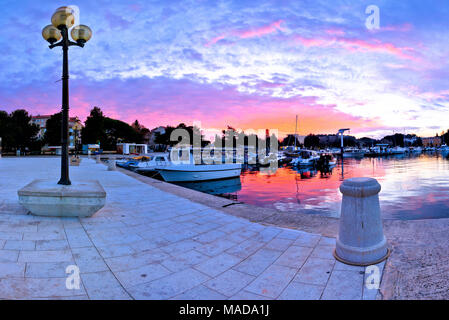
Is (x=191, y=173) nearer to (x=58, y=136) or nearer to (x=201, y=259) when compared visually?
(x=201, y=259)

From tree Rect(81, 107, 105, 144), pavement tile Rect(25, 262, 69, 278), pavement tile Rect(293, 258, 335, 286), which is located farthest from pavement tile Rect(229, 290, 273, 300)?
tree Rect(81, 107, 105, 144)

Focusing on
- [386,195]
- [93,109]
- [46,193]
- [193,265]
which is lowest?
[386,195]

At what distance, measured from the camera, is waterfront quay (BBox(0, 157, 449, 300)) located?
277 centimetres

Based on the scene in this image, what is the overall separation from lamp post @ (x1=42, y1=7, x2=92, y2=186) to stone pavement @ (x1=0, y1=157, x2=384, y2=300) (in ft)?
5.00

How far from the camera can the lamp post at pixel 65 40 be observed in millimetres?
5875

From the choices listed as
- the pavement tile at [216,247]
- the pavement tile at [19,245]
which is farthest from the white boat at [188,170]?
the pavement tile at [19,245]

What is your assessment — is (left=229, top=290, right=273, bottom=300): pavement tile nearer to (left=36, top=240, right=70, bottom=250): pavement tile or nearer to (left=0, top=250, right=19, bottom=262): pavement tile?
(left=36, top=240, right=70, bottom=250): pavement tile

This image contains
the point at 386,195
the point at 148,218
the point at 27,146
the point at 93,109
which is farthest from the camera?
the point at 93,109

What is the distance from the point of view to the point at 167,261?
3.61 meters

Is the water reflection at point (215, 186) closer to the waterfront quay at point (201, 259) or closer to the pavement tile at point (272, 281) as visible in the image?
the waterfront quay at point (201, 259)
